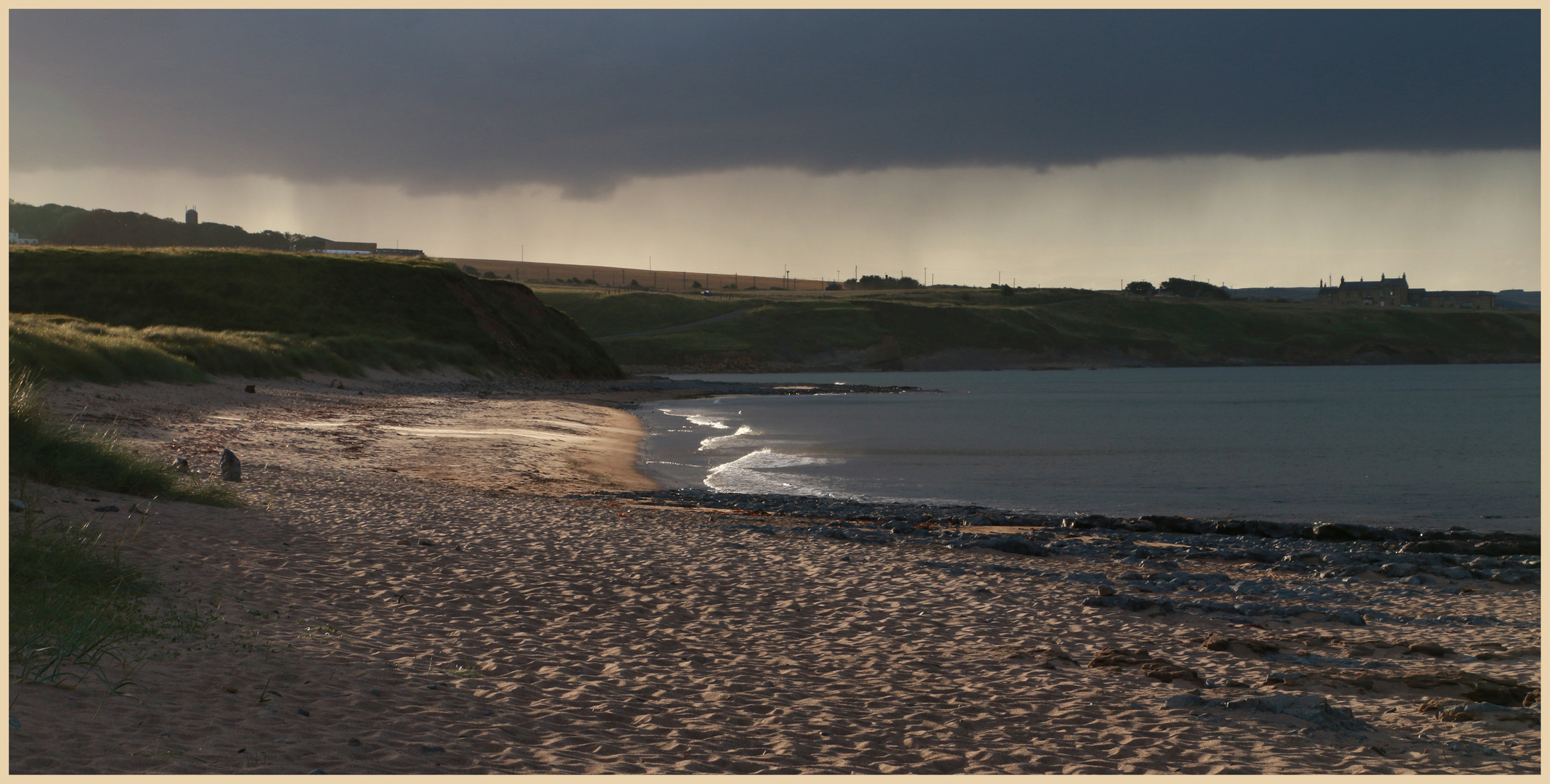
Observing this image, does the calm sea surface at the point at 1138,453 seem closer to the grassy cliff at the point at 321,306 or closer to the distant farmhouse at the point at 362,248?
the grassy cliff at the point at 321,306

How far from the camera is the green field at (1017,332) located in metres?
140

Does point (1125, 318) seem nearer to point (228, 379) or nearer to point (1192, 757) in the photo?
point (228, 379)

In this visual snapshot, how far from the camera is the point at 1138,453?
33.7 m

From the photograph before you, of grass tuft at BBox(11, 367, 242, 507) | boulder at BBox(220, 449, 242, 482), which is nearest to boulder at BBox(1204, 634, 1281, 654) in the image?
grass tuft at BBox(11, 367, 242, 507)

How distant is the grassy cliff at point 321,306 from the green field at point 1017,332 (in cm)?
4569

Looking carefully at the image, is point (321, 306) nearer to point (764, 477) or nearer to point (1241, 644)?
point (764, 477)

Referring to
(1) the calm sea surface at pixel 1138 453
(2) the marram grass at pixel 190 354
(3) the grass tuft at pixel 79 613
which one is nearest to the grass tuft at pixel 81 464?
(3) the grass tuft at pixel 79 613

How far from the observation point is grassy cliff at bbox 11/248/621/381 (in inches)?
2308

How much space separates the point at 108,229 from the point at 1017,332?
13340cm

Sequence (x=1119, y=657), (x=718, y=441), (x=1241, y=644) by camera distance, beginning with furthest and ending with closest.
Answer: (x=718, y=441) → (x=1241, y=644) → (x=1119, y=657)

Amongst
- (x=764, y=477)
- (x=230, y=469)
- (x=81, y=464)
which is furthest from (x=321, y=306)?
(x=81, y=464)

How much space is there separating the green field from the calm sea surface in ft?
218

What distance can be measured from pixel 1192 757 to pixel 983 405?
5596 cm

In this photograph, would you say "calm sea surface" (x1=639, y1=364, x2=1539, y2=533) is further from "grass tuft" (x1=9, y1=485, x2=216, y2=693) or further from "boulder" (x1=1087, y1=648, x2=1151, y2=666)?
"grass tuft" (x1=9, y1=485, x2=216, y2=693)
